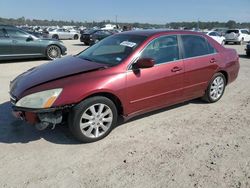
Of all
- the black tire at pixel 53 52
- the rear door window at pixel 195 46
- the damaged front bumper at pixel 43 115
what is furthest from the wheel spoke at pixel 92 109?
the black tire at pixel 53 52

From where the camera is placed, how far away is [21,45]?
1188 cm

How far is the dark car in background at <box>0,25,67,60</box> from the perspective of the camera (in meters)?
11.6

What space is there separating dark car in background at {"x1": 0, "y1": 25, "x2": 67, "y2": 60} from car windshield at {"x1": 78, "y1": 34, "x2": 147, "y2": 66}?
23.6 feet

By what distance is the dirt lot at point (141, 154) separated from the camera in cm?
338

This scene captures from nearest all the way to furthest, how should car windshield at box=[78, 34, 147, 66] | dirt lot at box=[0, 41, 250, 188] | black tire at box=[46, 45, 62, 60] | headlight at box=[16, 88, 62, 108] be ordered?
1. dirt lot at box=[0, 41, 250, 188]
2. headlight at box=[16, 88, 62, 108]
3. car windshield at box=[78, 34, 147, 66]
4. black tire at box=[46, 45, 62, 60]

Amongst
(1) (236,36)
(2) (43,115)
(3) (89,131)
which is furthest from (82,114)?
(1) (236,36)

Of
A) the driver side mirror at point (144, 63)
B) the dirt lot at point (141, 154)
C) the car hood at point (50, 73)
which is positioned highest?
the driver side mirror at point (144, 63)

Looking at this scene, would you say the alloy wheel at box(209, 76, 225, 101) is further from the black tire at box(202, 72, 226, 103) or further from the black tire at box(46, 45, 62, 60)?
the black tire at box(46, 45, 62, 60)

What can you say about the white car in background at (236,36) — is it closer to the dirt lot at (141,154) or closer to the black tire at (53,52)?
the black tire at (53,52)

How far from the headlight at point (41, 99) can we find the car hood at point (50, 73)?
0.65ft

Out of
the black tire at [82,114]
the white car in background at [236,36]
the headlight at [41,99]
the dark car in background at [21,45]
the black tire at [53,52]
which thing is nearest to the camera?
the headlight at [41,99]

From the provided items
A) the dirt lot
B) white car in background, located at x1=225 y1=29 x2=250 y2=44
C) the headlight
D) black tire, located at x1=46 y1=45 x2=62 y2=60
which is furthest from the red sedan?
white car in background, located at x1=225 y1=29 x2=250 y2=44

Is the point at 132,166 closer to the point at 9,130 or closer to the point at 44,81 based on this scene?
the point at 44,81

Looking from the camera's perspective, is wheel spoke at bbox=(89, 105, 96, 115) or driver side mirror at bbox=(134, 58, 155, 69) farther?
A: driver side mirror at bbox=(134, 58, 155, 69)
